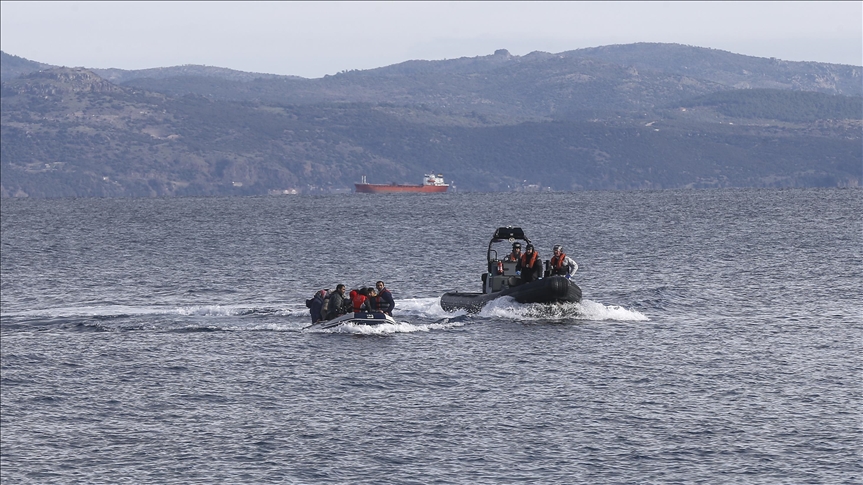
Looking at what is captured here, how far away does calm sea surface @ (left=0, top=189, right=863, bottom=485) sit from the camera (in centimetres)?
2470

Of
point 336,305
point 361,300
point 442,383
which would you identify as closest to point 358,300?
point 361,300

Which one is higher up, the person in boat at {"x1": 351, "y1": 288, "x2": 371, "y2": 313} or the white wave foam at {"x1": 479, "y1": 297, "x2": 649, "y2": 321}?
the person in boat at {"x1": 351, "y1": 288, "x2": 371, "y2": 313}

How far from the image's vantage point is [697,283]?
56062mm

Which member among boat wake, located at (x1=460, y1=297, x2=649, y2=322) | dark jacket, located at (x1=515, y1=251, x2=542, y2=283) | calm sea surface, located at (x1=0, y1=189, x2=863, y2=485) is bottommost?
calm sea surface, located at (x1=0, y1=189, x2=863, y2=485)

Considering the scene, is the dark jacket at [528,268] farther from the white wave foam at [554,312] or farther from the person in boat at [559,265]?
the white wave foam at [554,312]

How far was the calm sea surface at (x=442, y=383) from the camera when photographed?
973 inches

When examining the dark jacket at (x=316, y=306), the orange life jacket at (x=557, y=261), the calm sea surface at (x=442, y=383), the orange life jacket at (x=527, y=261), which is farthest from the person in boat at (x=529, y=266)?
the dark jacket at (x=316, y=306)

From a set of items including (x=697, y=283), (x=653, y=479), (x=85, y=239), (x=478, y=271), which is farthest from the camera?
(x=85, y=239)

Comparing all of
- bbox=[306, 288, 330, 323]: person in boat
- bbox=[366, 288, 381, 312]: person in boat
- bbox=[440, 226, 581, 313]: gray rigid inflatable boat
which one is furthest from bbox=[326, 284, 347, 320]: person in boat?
bbox=[440, 226, 581, 313]: gray rigid inflatable boat

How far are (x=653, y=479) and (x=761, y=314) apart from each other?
72.4ft

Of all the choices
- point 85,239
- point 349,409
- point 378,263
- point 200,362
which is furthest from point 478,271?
point 85,239

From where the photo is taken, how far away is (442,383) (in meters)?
31.5

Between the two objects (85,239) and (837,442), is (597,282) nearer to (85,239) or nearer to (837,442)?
(837,442)

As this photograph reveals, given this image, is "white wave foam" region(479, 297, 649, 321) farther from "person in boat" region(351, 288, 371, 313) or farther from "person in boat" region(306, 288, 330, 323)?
"person in boat" region(306, 288, 330, 323)
